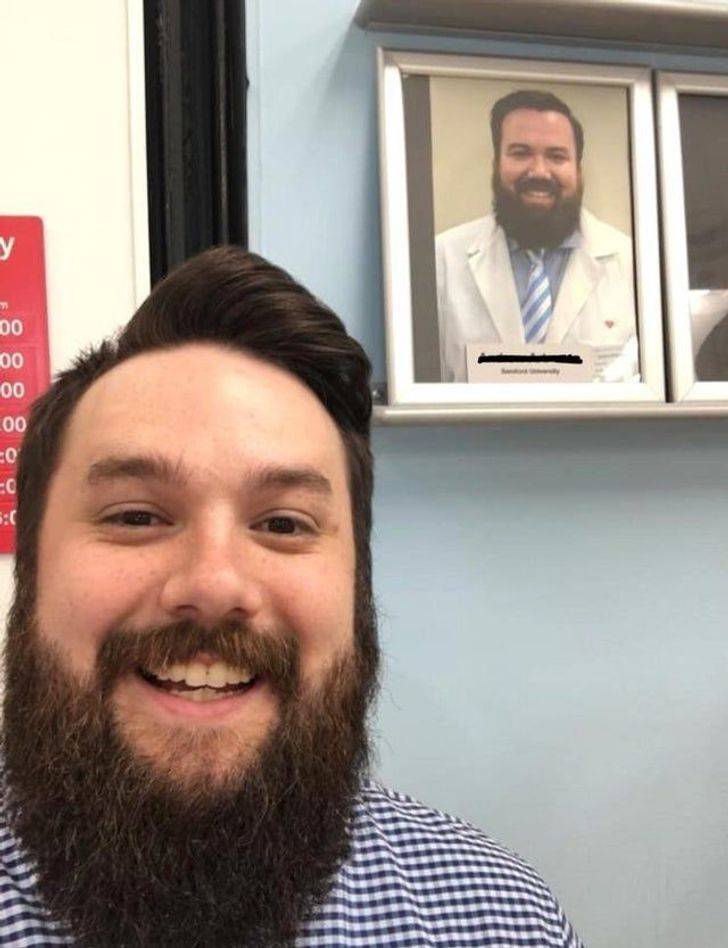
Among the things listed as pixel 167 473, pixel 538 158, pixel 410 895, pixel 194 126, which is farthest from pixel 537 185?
pixel 410 895

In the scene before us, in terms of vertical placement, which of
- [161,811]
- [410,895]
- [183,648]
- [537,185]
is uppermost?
[537,185]

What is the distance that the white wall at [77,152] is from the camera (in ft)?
3.60

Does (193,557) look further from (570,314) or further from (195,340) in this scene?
(570,314)

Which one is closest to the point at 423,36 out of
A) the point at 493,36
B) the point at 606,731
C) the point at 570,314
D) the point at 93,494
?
the point at 493,36

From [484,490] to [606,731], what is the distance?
0.33 metres

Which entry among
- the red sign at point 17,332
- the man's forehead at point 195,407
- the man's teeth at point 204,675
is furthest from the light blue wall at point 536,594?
the man's teeth at point 204,675

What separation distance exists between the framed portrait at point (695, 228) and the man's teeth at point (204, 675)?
0.70m

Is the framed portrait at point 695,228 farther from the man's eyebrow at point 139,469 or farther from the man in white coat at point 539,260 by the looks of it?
the man's eyebrow at point 139,469

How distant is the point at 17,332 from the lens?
1.10 m

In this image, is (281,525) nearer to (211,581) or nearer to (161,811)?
(211,581)

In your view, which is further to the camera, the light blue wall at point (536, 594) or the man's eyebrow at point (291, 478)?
the light blue wall at point (536, 594)

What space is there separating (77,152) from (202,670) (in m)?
0.68

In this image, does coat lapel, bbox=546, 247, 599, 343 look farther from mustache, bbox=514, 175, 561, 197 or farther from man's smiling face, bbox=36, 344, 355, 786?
man's smiling face, bbox=36, 344, 355, 786

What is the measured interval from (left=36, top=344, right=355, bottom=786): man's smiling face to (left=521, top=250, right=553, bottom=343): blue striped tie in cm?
43
